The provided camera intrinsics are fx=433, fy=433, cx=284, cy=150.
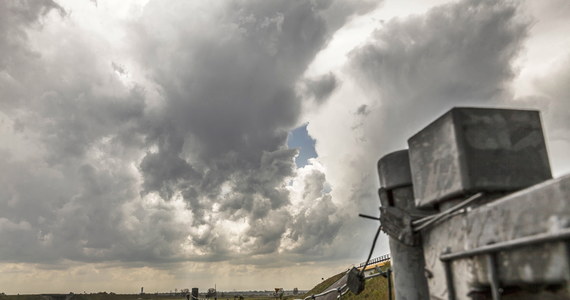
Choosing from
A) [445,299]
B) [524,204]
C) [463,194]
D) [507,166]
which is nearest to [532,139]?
[507,166]

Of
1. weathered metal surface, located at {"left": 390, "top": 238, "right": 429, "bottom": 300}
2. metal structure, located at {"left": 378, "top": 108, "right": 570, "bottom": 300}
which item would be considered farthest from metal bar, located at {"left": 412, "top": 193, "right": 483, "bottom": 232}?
weathered metal surface, located at {"left": 390, "top": 238, "right": 429, "bottom": 300}

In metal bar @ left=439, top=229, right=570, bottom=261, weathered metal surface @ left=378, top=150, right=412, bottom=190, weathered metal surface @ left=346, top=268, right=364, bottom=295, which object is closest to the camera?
metal bar @ left=439, top=229, right=570, bottom=261

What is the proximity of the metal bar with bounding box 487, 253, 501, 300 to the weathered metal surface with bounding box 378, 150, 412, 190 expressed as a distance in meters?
1.32

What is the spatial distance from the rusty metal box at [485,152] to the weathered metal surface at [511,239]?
0.26 meters

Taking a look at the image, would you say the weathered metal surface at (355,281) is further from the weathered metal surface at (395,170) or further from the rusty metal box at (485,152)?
the rusty metal box at (485,152)

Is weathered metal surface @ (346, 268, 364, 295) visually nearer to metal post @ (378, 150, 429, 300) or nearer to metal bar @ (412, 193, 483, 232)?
metal post @ (378, 150, 429, 300)

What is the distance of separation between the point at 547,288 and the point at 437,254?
0.96 m

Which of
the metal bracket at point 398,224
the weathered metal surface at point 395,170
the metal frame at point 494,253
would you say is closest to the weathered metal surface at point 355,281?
the metal bracket at point 398,224

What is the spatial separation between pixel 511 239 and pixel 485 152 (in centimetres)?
76

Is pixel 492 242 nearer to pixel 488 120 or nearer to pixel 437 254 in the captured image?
pixel 437 254

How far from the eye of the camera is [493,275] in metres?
2.89

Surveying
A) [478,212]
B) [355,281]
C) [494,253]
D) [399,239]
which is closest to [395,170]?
[399,239]

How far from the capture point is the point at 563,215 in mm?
2402

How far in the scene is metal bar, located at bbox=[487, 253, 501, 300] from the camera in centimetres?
287
